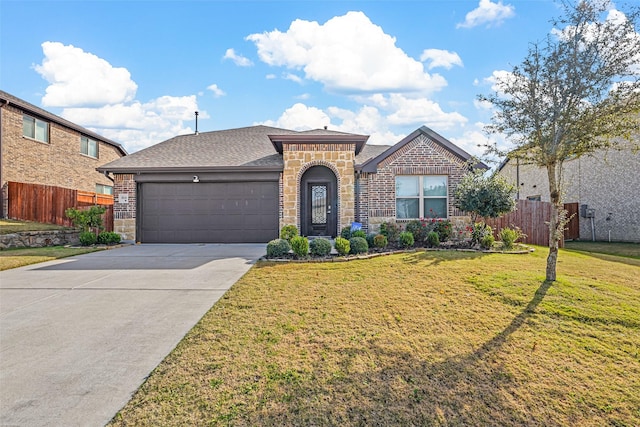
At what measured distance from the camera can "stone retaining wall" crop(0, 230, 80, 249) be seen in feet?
37.4

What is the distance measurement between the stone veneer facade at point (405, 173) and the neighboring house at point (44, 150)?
587 inches

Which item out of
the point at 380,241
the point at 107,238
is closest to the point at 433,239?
the point at 380,241

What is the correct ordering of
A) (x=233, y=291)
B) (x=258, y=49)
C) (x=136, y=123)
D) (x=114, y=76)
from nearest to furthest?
1. (x=233, y=291)
2. (x=258, y=49)
3. (x=114, y=76)
4. (x=136, y=123)

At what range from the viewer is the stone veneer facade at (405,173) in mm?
11992

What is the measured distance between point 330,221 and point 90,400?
35.2 ft

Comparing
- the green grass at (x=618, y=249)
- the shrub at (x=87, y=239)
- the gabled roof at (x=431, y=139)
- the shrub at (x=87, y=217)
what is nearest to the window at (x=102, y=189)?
the shrub at (x=87, y=217)

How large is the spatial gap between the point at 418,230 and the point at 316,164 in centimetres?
444

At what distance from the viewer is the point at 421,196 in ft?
39.8

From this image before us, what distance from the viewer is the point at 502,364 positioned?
3.57 meters

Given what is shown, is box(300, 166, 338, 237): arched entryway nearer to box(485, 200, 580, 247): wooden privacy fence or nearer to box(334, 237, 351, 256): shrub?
box(334, 237, 351, 256): shrub

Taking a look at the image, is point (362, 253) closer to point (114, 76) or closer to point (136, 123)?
point (114, 76)

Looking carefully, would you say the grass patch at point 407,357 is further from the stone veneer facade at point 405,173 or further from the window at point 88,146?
the window at point 88,146

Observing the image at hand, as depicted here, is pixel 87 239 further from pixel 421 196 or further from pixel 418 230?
pixel 421 196

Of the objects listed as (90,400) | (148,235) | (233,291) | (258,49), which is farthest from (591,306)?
(148,235)
